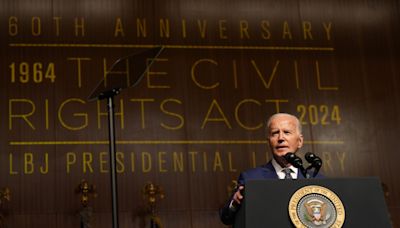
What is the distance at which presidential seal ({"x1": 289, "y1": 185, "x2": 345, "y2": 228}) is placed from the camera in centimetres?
353

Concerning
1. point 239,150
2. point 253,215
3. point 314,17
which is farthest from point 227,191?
point 253,215

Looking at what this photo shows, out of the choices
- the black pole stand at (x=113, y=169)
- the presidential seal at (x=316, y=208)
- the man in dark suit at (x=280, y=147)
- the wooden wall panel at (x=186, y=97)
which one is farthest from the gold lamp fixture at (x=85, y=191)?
the presidential seal at (x=316, y=208)

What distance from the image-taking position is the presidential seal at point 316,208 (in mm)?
3529

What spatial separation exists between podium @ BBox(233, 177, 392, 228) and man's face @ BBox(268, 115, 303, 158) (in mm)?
1052

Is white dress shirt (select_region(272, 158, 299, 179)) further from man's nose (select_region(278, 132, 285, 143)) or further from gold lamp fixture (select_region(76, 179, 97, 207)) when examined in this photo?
gold lamp fixture (select_region(76, 179, 97, 207))

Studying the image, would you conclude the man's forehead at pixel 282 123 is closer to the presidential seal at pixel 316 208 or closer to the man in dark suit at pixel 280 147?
the man in dark suit at pixel 280 147

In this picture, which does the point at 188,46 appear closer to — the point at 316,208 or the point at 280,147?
the point at 280,147

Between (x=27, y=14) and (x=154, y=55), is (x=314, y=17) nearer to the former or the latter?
(x=27, y=14)

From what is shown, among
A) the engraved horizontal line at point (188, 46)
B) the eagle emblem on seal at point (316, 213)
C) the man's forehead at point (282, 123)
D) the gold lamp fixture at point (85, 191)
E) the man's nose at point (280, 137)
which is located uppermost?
the engraved horizontal line at point (188, 46)

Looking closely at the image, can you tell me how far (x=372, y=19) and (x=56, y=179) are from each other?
156 inches

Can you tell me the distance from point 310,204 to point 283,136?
1.16m

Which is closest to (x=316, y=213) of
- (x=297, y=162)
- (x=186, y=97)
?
(x=297, y=162)

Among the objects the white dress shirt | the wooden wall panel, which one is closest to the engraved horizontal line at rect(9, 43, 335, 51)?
the wooden wall panel

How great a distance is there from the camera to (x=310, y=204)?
3.54 m
